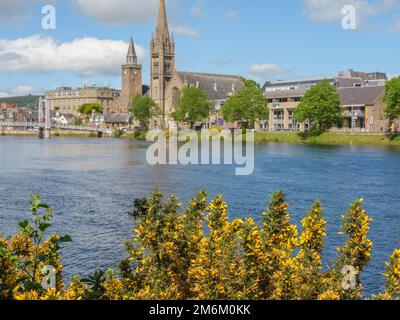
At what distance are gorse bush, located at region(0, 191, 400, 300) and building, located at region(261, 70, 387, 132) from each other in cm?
12413

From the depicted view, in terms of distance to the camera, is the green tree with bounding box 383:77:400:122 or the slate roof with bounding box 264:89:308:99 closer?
the green tree with bounding box 383:77:400:122

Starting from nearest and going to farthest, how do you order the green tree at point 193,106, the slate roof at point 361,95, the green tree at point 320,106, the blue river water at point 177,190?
the blue river water at point 177,190 → the green tree at point 320,106 → the slate roof at point 361,95 → the green tree at point 193,106

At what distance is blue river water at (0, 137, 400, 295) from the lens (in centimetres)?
3250

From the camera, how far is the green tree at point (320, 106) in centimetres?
13436

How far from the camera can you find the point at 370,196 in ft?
164

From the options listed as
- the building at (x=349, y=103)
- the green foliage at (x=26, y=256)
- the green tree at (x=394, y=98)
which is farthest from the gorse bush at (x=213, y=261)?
the building at (x=349, y=103)

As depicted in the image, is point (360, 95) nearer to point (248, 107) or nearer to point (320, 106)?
point (320, 106)

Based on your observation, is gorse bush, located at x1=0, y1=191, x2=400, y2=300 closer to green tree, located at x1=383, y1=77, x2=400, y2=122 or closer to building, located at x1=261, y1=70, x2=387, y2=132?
green tree, located at x1=383, y1=77, x2=400, y2=122

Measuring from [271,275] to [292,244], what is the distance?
2.46 metres

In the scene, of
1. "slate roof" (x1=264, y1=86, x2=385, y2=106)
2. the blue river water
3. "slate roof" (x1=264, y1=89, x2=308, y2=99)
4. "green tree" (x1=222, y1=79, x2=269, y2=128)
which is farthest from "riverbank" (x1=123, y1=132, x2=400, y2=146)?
the blue river water

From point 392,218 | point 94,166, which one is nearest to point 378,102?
point 94,166

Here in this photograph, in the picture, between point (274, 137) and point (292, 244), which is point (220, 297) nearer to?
point (292, 244)

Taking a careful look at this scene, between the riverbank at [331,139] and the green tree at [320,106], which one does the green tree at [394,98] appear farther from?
the green tree at [320,106]
